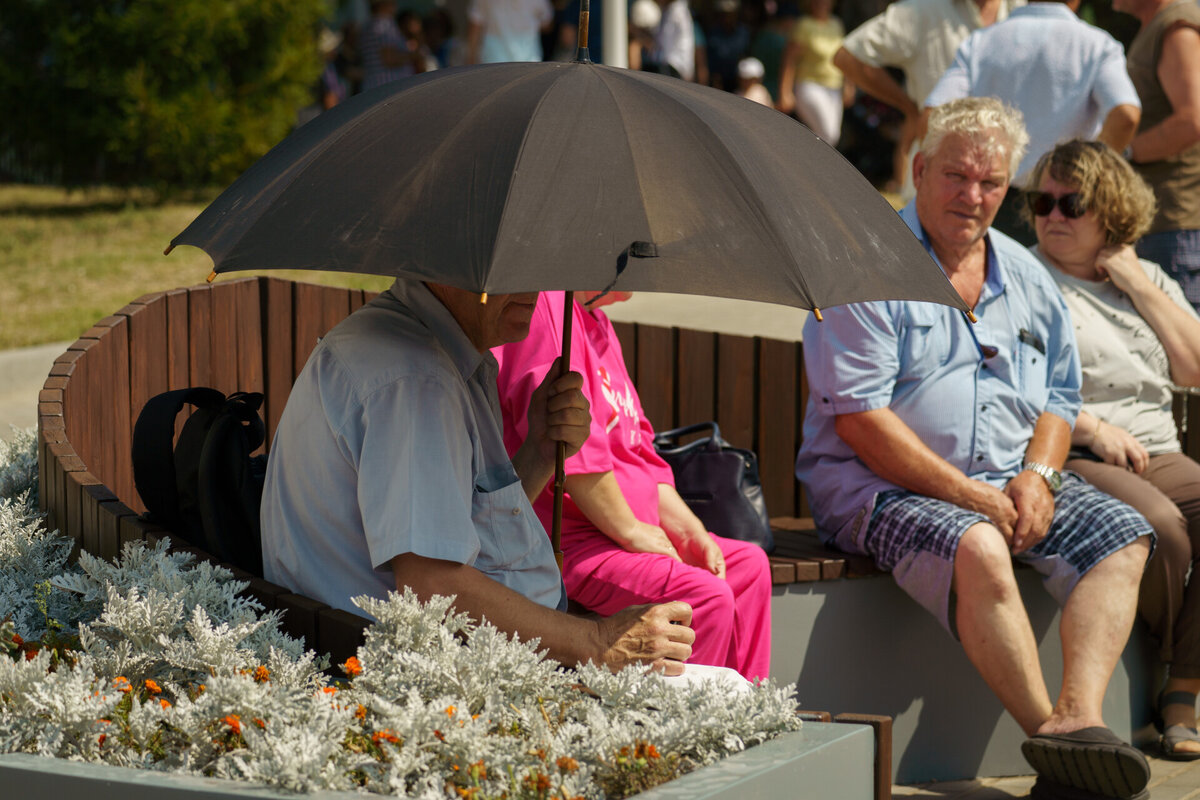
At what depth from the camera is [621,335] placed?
5.24 meters

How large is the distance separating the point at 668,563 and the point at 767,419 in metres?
1.66

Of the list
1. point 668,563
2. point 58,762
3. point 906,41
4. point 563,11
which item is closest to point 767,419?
point 668,563

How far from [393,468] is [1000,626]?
1.96 metres

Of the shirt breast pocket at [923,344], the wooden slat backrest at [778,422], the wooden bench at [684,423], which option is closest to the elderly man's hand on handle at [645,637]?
the wooden bench at [684,423]

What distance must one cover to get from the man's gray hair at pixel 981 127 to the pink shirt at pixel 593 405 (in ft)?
3.94

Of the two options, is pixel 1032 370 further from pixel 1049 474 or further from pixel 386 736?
pixel 386 736

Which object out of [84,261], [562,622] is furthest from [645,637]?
[84,261]

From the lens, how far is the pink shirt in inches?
132

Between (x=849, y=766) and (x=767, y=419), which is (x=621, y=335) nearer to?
(x=767, y=419)

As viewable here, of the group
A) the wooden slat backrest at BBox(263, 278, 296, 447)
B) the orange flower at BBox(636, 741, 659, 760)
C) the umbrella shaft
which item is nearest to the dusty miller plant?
the orange flower at BBox(636, 741, 659, 760)

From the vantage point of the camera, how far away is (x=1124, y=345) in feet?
15.5

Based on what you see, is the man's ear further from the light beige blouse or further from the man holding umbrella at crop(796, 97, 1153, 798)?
the light beige blouse

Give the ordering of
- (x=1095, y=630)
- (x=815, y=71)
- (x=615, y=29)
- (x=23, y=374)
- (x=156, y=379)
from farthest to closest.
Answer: (x=815, y=71) → (x=615, y=29) → (x=23, y=374) → (x=156, y=379) → (x=1095, y=630)

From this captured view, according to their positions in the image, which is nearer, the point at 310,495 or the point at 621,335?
the point at 310,495
